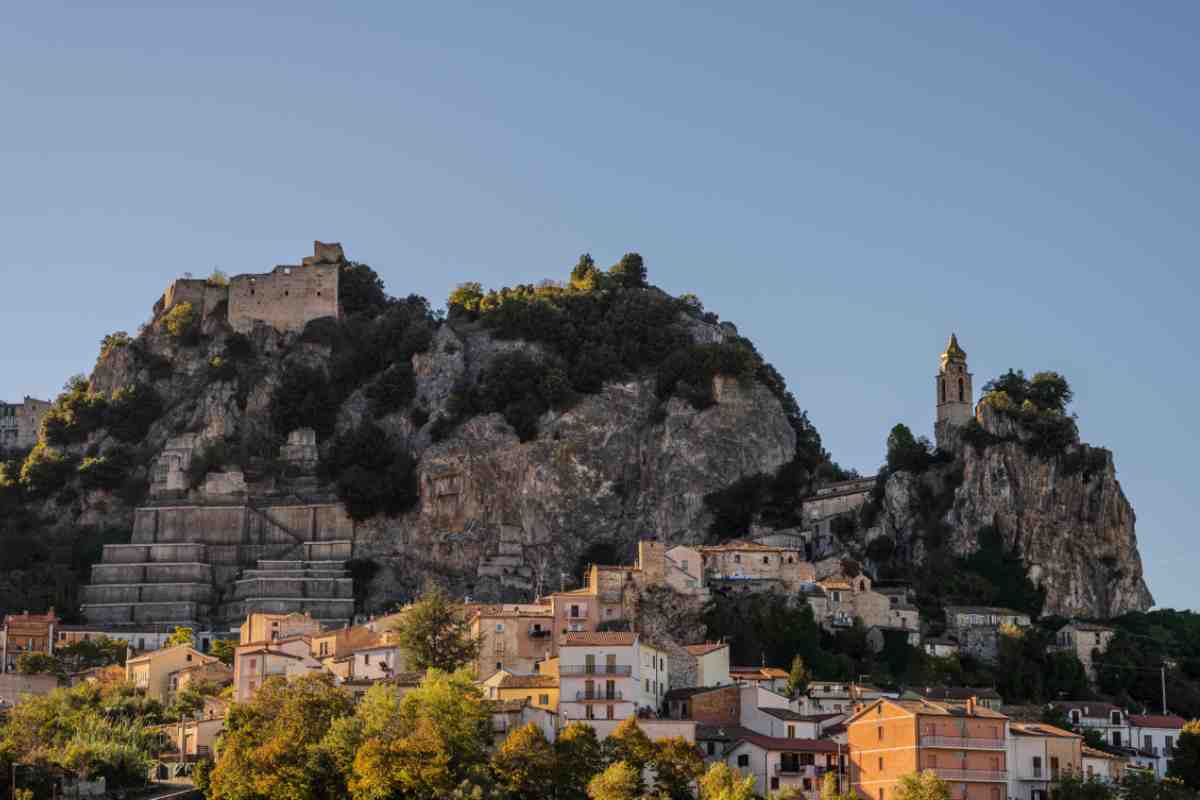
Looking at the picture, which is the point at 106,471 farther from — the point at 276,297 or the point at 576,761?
the point at 576,761

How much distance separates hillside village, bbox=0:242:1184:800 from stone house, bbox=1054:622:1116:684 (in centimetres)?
10

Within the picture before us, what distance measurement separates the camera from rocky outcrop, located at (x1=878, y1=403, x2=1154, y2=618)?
104125 millimetres

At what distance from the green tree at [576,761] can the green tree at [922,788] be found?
32.1 feet

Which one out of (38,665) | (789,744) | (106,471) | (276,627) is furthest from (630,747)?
(106,471)

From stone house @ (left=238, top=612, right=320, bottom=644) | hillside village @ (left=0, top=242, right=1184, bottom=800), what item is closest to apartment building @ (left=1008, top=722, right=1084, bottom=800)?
hillside village @ (left=0, top=242, right=1184, bottom=800)

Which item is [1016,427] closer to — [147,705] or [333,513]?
[333,513]

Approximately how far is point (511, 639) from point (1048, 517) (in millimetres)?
27493

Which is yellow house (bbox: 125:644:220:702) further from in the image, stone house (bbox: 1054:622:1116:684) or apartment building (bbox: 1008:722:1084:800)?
stone house (bbox: 1054:622:1116:684)

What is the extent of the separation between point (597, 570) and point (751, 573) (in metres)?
7.68

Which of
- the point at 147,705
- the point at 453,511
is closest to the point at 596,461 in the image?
the point at 453,511

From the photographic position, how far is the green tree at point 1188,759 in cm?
8225

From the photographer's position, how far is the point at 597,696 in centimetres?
8156

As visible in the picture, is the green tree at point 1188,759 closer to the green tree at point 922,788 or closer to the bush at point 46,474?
the green tree at point 922,788

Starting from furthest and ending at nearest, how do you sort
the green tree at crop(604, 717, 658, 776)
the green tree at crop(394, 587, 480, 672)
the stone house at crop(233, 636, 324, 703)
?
A: the stone house at crop(233, 636, 324, 703), the green tree at crop(394, 587, 480, 672), the green tree at crop(604, 717, 658, 776)
